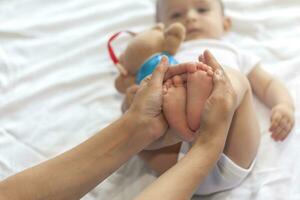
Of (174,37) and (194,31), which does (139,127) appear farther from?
(194,31)

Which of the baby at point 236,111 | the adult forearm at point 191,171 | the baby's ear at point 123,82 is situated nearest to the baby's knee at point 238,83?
the baby at point 236,111

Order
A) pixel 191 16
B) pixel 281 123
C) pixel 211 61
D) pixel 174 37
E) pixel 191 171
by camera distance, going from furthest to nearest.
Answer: pixel 191 16 < pixel 174 37 < pixel 281 123 < pixel 211 61 < pixel 191 171

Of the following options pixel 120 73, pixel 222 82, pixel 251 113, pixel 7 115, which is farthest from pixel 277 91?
pixel 7 115

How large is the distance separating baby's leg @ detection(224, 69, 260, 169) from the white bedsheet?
0.21 feet

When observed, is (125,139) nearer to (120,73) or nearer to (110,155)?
(110,155)

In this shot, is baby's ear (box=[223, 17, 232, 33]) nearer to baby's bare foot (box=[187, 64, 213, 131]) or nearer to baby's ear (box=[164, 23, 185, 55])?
baby's ear (box=[164, 23, 185, 55])

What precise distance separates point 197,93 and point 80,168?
28 centimetres

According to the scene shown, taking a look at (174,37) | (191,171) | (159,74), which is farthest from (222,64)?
(191,171)

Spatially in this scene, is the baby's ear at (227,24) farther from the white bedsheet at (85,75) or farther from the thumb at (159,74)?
the thumb at (159,74)

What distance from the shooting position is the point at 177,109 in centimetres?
96

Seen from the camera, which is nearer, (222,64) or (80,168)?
(80,168)

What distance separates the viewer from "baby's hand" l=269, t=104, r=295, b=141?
111 cm

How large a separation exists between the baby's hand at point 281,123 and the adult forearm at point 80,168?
13.1 inches

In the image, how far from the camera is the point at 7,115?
4.17 ft
